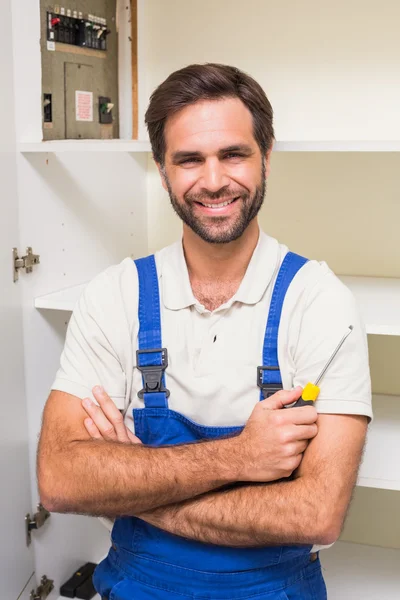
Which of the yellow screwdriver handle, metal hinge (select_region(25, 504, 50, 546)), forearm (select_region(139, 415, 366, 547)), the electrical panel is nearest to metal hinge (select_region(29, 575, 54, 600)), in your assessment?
metal hinge (select_region(25, 504, 50, 546))

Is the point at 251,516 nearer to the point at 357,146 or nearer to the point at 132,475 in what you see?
the point at 132,475

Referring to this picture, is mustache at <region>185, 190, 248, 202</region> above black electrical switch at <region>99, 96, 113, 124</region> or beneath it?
beneath

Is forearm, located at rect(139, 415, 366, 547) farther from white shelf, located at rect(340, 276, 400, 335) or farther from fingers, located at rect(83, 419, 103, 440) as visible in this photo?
white shelf, located at rect(340, 276, 400, 335)

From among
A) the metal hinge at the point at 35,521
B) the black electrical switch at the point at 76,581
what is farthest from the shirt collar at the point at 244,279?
the black electrical switch at the point at 76,581

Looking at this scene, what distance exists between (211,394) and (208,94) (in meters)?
0.64

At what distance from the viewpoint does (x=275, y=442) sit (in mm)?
1312

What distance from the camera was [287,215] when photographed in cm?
244

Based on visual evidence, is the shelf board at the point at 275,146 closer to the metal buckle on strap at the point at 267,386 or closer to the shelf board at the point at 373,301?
the shelf board at the point at 373,301

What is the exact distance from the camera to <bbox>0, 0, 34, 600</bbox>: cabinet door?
5.83ft

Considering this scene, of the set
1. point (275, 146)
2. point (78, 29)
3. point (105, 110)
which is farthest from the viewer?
point (105, 110)

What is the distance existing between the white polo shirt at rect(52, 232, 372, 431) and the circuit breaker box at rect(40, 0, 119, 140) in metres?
0.78

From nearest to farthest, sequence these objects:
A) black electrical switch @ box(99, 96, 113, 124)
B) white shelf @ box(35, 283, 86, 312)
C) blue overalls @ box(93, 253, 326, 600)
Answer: blue overalls @ box(93, 253, 326, 600), white shelf @ box(35, 283, 86, 312), black electrical switch @ box(99, 96, 113, 124)

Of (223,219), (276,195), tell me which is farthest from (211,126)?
(276,195)

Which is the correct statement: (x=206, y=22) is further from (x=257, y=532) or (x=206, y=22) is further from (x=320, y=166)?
(x=257, y=532)
